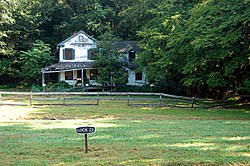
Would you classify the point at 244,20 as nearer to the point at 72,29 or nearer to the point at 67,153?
the point at 67,153

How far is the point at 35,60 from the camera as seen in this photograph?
41062 millimetres

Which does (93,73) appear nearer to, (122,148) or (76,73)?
(76,73)

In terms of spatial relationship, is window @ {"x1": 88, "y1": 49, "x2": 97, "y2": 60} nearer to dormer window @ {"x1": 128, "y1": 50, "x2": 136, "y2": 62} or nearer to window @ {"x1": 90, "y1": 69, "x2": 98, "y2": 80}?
window @ {"x1": 90, "y1": 69, "x2": 98, "y2": 80}

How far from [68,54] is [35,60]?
406 centimetres

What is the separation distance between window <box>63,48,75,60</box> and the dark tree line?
8.29ft

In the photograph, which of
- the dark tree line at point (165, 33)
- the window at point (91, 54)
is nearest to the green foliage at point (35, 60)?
the dark tree line at point (165, 33)

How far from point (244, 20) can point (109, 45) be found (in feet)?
66.6

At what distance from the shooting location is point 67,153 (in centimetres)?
790

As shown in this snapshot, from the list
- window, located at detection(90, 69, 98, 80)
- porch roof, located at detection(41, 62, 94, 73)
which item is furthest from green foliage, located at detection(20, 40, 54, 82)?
window, located at detection(90, 69, 98, 80)

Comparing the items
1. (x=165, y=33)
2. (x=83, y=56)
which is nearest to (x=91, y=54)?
(x=83, y=56)

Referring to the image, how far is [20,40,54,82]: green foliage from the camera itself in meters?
41.0

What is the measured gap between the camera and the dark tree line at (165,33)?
68.5 ft

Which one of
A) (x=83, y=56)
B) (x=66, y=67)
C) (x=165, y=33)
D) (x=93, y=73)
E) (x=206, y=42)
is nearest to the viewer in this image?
(x=206, y=42)

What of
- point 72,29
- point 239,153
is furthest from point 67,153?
point 72,29
